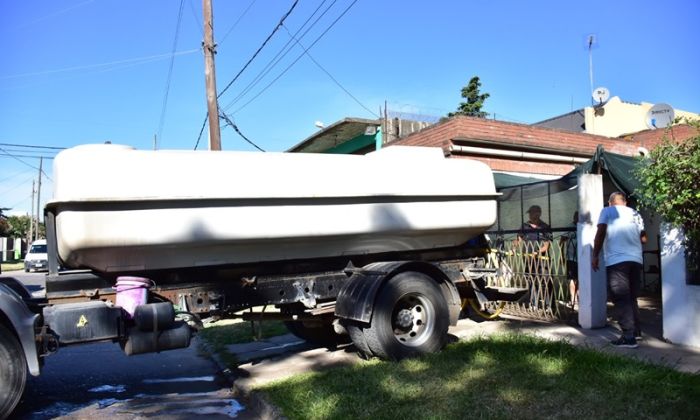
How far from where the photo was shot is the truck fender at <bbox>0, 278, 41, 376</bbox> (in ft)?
16.1

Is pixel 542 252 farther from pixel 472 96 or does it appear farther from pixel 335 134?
pixel 472 96

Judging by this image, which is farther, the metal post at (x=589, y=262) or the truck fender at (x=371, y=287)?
the metal post at (x=589, y=262)

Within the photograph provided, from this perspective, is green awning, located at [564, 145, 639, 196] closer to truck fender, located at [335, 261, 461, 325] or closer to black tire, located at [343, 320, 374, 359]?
truck fender, located at [335, 261, 461, 325]

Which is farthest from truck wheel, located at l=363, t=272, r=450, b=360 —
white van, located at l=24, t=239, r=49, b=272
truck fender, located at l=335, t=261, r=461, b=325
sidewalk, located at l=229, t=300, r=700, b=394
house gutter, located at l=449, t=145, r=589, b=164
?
white van, located at l=24, t=239, r=49, b=272

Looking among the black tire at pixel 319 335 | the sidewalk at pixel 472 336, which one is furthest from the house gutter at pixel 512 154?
the black tire at pixel 319 335

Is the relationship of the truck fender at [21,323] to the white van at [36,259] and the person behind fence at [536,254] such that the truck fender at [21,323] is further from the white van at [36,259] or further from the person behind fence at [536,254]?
the white van at [36,259]

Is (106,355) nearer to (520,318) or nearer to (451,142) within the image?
(520,318)

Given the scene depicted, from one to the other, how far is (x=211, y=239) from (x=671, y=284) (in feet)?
16.9

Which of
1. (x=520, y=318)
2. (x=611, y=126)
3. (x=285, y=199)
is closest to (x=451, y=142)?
(x=520, y=318)

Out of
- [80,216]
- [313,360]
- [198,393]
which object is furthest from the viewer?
[313,360]

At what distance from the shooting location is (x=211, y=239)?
5.56 m

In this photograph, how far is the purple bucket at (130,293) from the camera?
5457 millimetres

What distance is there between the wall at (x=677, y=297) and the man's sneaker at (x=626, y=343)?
0.52m

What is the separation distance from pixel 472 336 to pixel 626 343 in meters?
1.76
